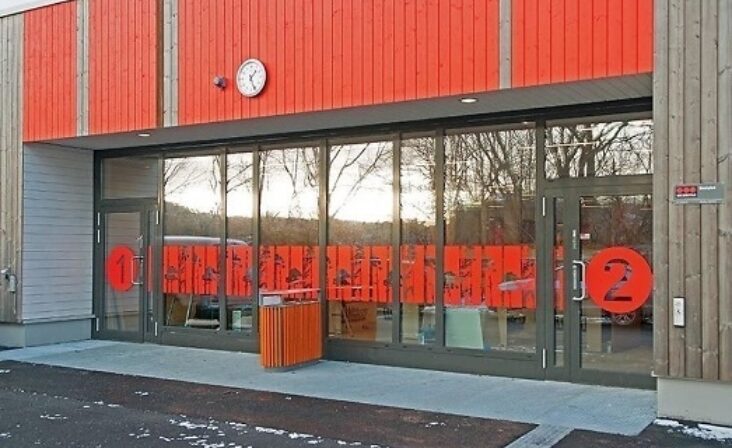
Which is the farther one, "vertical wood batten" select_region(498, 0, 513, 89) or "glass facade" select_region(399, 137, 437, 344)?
"glass facade" select_region(399, 137, 437, 344)

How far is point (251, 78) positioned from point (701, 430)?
605cm

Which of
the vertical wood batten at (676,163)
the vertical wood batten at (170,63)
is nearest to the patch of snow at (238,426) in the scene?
the vertical wood batten at (676,163)

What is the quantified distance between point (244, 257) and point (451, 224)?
3.16m

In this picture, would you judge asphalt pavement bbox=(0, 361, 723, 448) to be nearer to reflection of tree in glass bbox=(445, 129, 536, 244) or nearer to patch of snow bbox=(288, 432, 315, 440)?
patch of snow bbox=(288, 432, 315, 440)

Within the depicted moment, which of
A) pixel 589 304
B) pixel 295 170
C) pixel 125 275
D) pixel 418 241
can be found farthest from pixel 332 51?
pixel 125 275

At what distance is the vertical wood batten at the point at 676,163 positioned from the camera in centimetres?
666

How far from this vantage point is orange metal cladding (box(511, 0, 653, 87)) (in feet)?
22.5

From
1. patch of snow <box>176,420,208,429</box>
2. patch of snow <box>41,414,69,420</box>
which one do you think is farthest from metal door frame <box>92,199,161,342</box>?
patch of snow <box>176,420,208,429</box>

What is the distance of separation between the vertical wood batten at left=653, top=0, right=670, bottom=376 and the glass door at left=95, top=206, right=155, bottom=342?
24.7ft

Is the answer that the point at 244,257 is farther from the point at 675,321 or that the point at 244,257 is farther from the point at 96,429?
the point at 675,321

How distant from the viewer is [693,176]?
21.7 feet

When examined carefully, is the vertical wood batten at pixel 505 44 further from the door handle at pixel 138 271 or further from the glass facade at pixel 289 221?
the door handle at pixel 138 271

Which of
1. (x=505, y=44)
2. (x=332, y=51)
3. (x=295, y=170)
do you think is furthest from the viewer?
(x=295, y=170)

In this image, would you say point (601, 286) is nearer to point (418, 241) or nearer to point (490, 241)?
point (490, 241)
